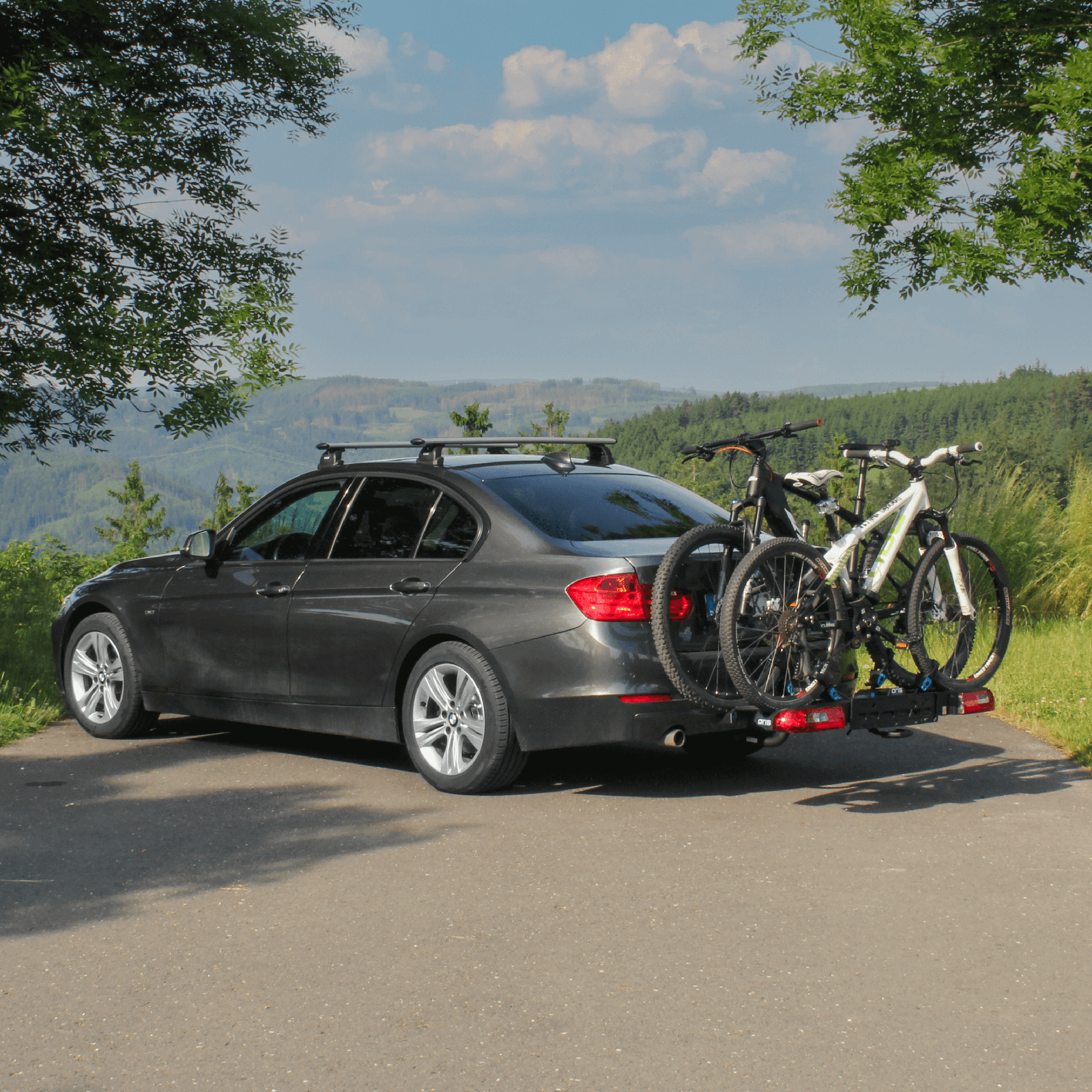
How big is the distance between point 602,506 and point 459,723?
1.36m

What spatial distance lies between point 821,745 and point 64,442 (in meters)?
12.5

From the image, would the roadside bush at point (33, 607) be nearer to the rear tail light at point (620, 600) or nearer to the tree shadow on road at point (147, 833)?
the tree shadow on road at point (147, 833)

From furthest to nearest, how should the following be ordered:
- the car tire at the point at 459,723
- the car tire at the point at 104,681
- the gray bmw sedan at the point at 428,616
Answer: the car tire at the point at 104,681, the car tire at the point at 459,723, the gray bmw sedan at the point at 428,616

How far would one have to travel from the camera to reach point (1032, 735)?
28.6 ft

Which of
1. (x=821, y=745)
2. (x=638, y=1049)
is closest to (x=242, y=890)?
(x=638, y=1049)

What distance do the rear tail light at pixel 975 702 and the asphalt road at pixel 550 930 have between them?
43cm

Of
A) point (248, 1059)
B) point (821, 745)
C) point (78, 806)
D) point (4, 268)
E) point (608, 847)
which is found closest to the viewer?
point (248, 1059)

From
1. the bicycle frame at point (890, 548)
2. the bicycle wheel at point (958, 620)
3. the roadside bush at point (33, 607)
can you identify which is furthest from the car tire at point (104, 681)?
the bicycle wheel at point (958, 620)

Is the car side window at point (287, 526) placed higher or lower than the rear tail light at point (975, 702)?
higher

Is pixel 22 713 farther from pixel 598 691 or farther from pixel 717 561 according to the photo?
pixel 717 561

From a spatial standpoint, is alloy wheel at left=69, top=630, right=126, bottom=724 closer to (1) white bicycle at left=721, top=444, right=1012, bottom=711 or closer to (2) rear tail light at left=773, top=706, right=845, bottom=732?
(1) white bicycle at left=721, top=444, right=1012, bottom=711

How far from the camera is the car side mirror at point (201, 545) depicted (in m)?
8.17

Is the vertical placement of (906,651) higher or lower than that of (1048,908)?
higher

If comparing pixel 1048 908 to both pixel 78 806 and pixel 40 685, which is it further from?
pixel 40 685
